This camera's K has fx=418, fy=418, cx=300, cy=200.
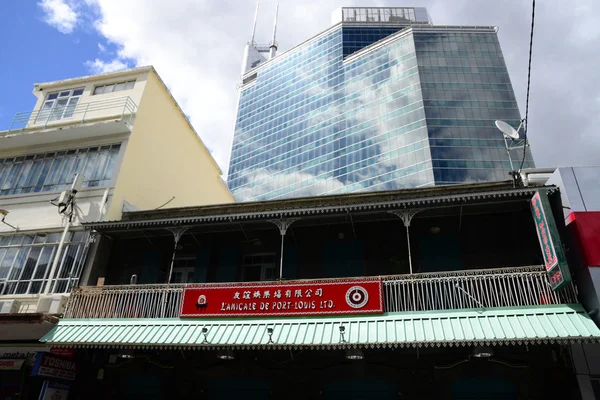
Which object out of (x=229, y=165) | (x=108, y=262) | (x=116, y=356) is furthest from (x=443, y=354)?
(x=229, y=165)

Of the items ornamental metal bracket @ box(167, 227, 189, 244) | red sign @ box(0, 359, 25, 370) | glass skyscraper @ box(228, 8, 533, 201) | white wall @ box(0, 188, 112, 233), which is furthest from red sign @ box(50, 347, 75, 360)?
glass skyscraper @ box(228, 8, 533, 201)

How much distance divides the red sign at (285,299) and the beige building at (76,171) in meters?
4.93

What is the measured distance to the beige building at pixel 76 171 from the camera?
15.5m

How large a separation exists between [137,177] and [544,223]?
15.4 m

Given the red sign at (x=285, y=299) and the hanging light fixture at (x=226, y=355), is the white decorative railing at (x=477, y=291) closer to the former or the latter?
the red sign at (x=285, y=299)

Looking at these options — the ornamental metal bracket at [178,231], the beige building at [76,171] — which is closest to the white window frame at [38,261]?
the beige building at [76,171]

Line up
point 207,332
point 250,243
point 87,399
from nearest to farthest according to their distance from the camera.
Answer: point 207,332
point 87,399
point 250,243

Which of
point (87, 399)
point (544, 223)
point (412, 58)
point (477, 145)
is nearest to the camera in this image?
point (544, 223)

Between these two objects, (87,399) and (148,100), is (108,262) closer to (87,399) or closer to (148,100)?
(87,399)

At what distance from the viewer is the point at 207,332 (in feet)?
38.1

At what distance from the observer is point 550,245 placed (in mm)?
10086

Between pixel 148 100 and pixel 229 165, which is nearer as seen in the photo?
pixel 148 100

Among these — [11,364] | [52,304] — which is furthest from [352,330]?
[11,364]

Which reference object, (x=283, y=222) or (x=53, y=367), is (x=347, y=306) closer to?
(x=283, y=222)
